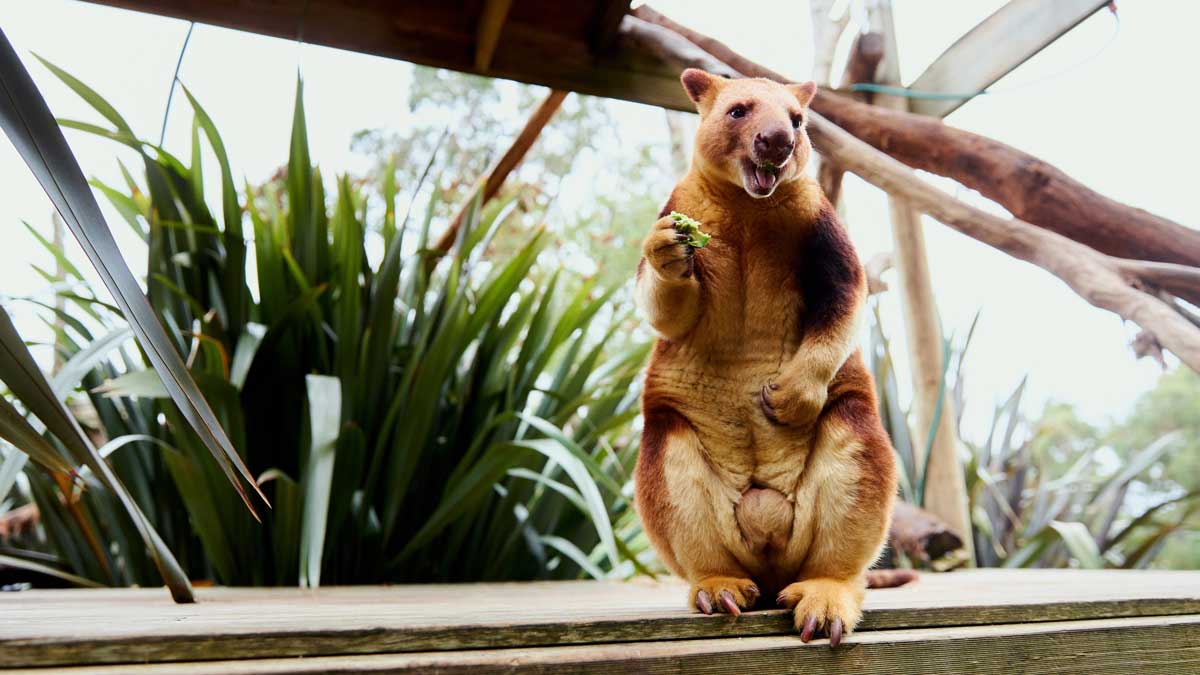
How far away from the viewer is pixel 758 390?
1285 millimetres

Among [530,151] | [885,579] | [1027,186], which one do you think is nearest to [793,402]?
[885,579]

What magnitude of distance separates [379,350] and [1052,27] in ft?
6.66

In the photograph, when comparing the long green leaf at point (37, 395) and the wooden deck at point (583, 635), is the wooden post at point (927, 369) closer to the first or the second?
the wooden deck at point (583, 635)

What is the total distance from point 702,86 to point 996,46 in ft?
4.06

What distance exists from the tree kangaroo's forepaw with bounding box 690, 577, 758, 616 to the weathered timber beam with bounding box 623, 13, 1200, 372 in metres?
0.95

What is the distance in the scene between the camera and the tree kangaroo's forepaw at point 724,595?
3.72 feet

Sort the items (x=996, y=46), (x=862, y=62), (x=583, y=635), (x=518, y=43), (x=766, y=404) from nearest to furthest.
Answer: (x=583, y=635), (x=766, y=404), (x=518, y=43), (x=996, y=46), (x=862, y=62)

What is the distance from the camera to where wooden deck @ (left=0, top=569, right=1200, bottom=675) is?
84cm

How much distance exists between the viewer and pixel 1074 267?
160 cm

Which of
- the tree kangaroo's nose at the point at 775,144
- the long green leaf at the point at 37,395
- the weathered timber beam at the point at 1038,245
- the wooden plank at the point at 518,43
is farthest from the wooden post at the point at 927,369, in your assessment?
the long green leaf at the point at 37,395

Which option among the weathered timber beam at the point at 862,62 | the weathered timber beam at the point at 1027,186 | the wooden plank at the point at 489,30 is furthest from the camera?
the weathered timber beam at the point at 862,62

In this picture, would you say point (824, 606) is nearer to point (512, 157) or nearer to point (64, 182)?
point (64, 182)

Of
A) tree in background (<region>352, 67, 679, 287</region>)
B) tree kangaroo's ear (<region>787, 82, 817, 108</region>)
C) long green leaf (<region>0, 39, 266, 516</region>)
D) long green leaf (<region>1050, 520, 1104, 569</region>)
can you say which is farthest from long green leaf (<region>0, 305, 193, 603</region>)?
tree in background (<region>352, 67, 679, 287</region>)

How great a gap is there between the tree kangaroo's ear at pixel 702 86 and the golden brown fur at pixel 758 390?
0.11 ft
